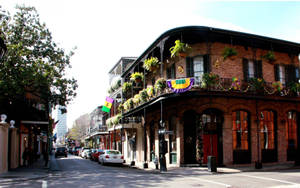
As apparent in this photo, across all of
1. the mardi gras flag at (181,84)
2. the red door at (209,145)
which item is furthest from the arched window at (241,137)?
the mardi gras flag at (181,84)

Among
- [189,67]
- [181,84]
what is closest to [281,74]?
[189,67]

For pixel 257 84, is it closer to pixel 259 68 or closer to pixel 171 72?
pixel 259 68

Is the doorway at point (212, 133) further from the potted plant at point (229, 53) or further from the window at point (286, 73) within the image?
the window at point (286, 73)

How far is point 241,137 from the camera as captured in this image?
68.6 ft

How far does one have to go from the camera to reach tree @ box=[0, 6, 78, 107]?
65.8 feet

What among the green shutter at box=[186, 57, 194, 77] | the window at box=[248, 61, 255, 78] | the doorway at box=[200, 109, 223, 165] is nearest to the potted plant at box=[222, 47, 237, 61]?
the green shutter at box=[186, 57, 194, 77]

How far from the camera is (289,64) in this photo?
24375 mm

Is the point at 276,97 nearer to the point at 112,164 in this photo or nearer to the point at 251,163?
the point at 251,163

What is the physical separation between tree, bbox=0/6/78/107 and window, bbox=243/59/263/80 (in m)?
12.5

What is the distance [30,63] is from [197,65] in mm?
11582

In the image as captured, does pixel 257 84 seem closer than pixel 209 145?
Yes

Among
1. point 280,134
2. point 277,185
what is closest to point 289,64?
point 280,134

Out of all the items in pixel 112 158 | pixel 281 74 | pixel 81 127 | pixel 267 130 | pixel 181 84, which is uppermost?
pixel 281 74

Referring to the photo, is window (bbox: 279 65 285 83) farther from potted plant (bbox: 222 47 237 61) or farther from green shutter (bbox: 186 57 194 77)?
green shutter (bbox: 186 57 194 77)
